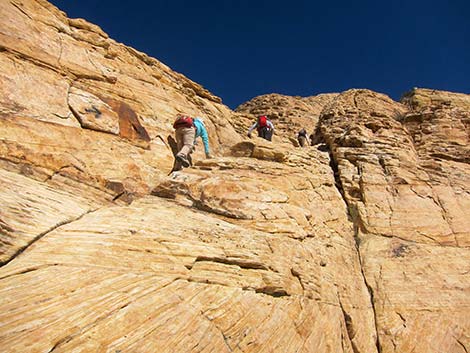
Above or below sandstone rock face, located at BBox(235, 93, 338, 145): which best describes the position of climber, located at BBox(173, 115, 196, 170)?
below

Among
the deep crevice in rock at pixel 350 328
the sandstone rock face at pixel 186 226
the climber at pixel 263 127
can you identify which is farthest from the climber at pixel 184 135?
the climber at pixel 263 127

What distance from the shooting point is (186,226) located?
8414 millimetres

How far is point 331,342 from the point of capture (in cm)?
855

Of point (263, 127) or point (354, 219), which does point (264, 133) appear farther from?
point (354, 219)

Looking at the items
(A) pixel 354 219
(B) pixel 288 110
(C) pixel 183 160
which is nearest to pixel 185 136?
(C) pixel 183 160

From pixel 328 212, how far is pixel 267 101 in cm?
2768

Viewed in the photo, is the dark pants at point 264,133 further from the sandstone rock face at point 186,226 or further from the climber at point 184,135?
the climber at point 184,135

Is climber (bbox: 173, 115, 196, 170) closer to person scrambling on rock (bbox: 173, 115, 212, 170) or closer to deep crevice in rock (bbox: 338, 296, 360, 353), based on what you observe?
person scrambling on rock (bbox: 173, 115, 212, 170)

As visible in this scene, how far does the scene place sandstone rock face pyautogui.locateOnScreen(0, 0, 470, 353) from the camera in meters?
5.79

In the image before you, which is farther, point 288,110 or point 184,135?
point 288,110

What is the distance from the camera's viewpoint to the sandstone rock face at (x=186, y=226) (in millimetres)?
5793

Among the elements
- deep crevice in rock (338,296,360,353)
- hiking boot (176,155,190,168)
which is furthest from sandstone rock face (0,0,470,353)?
hiking boot (176,155,190,168)

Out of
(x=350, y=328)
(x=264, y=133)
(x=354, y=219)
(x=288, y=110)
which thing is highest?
(x=288, y=110)

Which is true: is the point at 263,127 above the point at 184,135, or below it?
above
